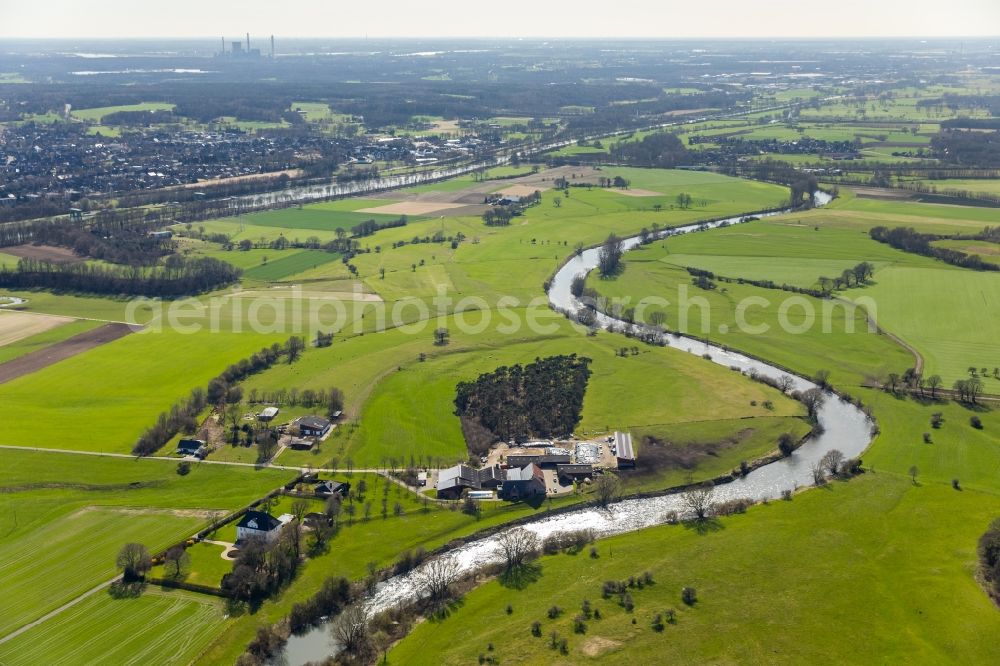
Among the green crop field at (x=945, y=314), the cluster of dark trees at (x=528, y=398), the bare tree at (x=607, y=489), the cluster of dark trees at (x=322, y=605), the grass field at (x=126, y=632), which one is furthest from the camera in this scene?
the green crop field at (x=945, y=314)

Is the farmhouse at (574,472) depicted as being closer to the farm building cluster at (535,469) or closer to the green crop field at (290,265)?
the farm building cluster at (535,469)

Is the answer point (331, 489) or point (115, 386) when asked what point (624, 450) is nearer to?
point (331, 489)

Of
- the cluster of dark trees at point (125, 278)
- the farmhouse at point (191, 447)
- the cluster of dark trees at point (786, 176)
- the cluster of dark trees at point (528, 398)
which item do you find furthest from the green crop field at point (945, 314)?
the cluster of dark trees at point (125, 278)

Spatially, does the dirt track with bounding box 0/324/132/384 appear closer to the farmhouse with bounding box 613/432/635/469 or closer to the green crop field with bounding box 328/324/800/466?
the green crop field with bounding box 328/324/800/466

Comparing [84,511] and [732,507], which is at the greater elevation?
[732,507]

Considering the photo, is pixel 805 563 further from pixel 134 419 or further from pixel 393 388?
pixel 134 419

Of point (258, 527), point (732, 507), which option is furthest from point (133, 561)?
point (732, 507)

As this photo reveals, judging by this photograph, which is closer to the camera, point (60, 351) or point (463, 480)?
point (463, 480)
